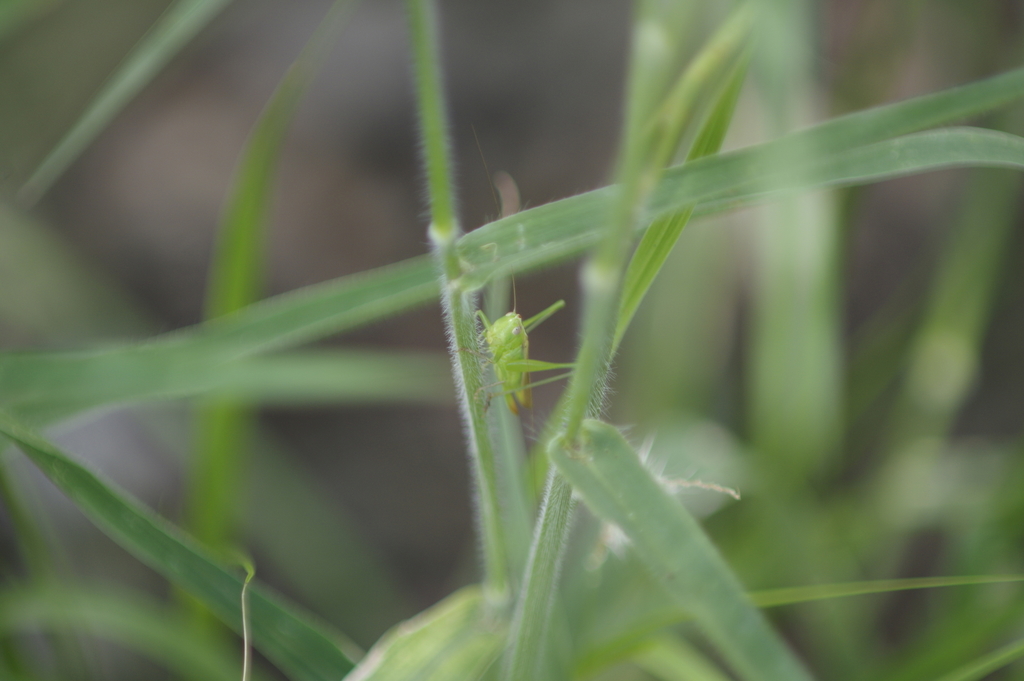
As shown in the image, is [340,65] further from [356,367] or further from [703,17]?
[356,367]

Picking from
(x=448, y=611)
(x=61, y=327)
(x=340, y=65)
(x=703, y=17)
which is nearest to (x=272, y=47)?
(x=340, y=65)

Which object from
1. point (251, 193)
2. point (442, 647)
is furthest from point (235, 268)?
point (442, 647)

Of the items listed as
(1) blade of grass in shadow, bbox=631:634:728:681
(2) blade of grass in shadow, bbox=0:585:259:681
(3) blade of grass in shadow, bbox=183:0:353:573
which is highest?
(3) blade of grass in shadow, bbox=183:0:353:573

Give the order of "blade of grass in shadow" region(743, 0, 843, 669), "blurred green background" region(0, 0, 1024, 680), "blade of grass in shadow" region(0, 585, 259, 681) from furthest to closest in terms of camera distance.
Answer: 1. "blurred green background" region(0, 0, 1024, 680)
2. "blade of grass in shadow" region(743, 0, 843, 669)
3. "blade of grass in shadow" region(0, 585, 259, 681)

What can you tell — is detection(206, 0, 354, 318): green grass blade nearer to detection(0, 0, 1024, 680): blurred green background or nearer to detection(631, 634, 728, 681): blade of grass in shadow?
detection(0, 0, 1024, 680): blurred green background

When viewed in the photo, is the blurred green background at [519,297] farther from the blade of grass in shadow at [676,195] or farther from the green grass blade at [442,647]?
the blade of grass in shadow at [676,195]

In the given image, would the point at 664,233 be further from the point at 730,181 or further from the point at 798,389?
the point at 798,389

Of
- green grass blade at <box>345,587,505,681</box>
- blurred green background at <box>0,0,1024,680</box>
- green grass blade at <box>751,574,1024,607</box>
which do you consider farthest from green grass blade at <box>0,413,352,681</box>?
blurred green background at <box>0,0,1024,680</box>
